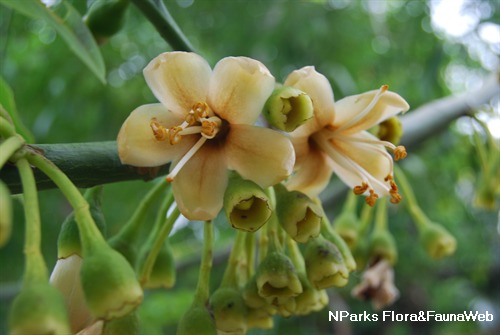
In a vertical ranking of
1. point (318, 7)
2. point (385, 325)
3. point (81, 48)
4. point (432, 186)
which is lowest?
point (385, 325)

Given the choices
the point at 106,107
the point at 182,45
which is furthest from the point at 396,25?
the point at 182,45

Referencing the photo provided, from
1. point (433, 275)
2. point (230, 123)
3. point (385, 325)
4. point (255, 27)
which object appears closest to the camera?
point (230, 123)

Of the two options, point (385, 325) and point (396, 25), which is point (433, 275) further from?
point (396, 25)

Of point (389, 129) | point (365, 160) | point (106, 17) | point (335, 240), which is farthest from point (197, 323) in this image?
point (106, 17)

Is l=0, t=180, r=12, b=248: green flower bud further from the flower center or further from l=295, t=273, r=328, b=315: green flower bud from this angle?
l=295, t=273, r=328, b=315: green flower bud

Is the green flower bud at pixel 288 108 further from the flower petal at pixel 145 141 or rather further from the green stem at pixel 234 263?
the green stem at pixel 234 263

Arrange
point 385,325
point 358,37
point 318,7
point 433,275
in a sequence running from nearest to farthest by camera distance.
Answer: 1. point 318,7
2. point 358,37
3. point 433,275
4. point 385,325
